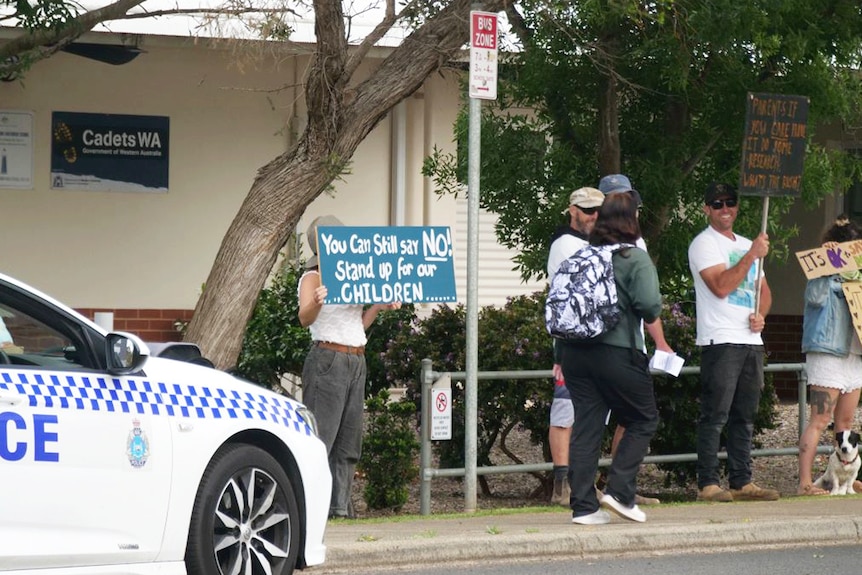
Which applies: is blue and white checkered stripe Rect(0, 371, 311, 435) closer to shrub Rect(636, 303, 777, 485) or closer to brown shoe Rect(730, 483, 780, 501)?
brown shoe Rect(730, 483, 780, 501)

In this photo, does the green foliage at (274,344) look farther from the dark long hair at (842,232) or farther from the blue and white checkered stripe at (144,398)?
the blue and white checkered stripe at (144,398)

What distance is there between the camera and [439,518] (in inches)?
364

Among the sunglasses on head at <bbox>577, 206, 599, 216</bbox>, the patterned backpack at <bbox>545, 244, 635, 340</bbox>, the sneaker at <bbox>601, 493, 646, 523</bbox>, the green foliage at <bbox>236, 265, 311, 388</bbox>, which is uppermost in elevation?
the sunglasses on head at <bbox>577, 206, 599, 216</bbox>

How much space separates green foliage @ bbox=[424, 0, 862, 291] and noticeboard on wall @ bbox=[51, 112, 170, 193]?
16.3ft

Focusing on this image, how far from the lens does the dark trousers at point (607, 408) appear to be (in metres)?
8.30

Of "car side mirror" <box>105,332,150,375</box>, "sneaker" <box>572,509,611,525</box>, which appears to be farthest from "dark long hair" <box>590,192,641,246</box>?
"car side mirror" <box>105,332,150,375</box>

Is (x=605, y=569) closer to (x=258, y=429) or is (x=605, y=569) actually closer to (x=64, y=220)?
(x=258, y=429)

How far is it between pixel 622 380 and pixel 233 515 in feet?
8.68

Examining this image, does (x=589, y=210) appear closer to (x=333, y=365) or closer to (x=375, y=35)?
(x=333, y=365)

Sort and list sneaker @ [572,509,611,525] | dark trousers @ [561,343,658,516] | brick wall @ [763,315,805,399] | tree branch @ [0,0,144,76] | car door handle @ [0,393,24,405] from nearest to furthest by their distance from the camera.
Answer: car door handle @ [0,393,24,405], dark trousers @ [561,343,658,516], sneaker @ [572,509,611,525], tree branch @ [0,0,144,76], brick wall @ [763,315,805,399]

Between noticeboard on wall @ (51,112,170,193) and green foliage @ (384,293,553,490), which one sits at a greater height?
noticeboard on wall @ (51,112,170,193)

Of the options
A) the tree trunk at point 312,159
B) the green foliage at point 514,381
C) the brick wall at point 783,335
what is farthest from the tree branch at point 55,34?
the brick wall at point 783,335

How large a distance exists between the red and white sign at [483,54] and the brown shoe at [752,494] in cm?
300

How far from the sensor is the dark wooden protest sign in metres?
9.68
